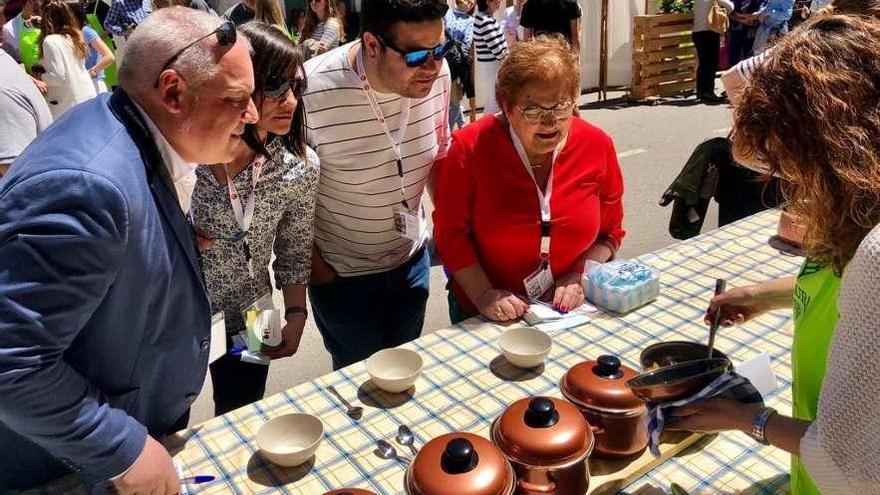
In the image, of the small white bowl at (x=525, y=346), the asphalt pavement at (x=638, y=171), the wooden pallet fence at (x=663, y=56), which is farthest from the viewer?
the wooden pallet fence at (x=663, y=56)

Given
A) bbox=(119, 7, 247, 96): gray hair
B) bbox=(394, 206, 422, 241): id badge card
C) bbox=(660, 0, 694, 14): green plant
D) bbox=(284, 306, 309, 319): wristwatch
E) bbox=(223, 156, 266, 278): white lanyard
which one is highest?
bbox=(119, 7, 247, 96): gray hair

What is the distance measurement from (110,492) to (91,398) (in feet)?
0.63

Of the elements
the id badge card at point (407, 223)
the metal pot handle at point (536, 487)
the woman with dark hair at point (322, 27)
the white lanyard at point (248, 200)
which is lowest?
the metal pot handle at point (536, 487)

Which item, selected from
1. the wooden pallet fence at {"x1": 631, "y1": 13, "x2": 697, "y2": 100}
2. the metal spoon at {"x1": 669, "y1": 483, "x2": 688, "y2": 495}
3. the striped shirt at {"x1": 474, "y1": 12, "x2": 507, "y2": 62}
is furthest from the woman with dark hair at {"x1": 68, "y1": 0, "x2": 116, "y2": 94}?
the wooden pallet fence at {"x1": 631, "y1": 13, "x2": 697, "y2": 100}

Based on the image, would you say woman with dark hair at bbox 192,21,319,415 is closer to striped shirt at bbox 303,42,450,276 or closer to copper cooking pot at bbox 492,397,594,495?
striped shirt at bbox 303,42,450,276

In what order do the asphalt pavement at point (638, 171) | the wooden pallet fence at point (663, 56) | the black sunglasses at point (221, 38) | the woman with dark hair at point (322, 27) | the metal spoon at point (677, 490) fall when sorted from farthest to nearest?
the wooden pallet fence at point (663, 56) → the woman with dark hair at point (322, 27) → the asphalt pavement at point (638, 171) → the metal spoon at point (677, 490) → the black sunglasses at point (221, 38)

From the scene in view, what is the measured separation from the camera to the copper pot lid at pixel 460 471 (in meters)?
1.07

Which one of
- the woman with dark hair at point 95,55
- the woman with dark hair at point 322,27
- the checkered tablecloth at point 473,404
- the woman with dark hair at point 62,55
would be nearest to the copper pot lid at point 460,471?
the checkered tablecloth at point 473,404

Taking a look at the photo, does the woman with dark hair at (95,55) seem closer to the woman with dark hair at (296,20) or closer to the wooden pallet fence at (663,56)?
the woman with dark hair at (296,20)

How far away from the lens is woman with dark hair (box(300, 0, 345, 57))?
6.37 metres

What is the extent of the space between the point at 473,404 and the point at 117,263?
85cm

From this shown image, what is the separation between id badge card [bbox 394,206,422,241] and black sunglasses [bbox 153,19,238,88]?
3.23 ft

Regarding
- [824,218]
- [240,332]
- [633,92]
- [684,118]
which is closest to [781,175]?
[824,218]

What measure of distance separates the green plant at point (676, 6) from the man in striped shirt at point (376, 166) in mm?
8675
